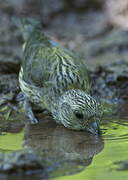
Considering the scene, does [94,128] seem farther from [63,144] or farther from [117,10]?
[117,10]

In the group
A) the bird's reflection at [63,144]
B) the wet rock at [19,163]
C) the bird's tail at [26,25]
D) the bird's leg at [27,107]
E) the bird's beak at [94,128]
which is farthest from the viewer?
the bird's tail at [26,25]

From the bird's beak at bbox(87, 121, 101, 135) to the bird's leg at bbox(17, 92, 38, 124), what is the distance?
0.87 metres

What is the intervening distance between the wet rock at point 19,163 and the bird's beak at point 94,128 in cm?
145

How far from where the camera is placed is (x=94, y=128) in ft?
18.3

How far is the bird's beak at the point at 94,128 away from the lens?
5.56 metres

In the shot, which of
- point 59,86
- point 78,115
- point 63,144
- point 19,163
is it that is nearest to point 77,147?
point 63,144

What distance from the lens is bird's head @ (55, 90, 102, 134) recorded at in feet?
18.5

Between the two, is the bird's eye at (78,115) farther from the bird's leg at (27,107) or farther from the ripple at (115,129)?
the bird's leg at (27,107)

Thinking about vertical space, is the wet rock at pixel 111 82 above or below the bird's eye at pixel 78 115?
below

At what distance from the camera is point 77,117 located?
5.80 metres

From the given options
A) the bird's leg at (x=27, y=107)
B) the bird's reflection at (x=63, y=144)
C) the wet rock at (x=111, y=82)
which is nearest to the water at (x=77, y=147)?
the bird's reflection at (x=63, y=144)

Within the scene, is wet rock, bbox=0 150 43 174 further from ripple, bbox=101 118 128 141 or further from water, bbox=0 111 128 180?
ripple, bbox=101 118 128 141

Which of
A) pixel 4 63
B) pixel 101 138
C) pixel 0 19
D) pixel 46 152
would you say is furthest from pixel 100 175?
pixel 0 19

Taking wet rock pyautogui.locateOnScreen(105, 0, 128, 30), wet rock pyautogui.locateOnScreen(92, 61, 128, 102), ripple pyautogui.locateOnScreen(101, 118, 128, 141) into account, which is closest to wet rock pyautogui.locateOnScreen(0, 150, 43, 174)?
ripple pyautogui.locateOnScreen(101, 118, 128, 141)
